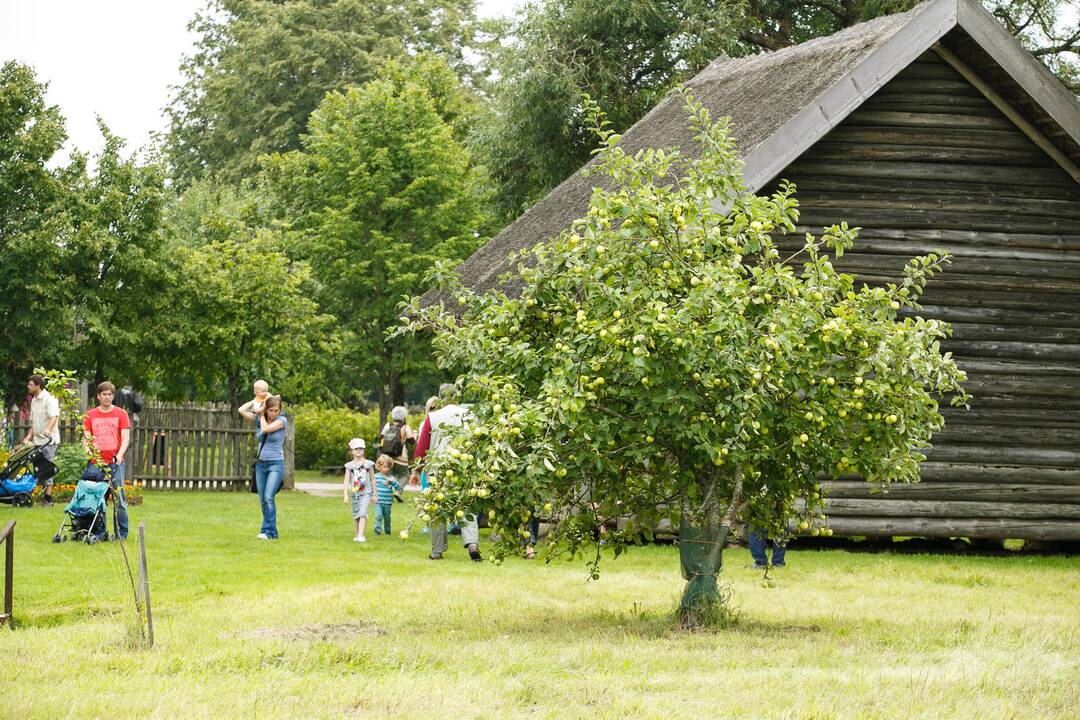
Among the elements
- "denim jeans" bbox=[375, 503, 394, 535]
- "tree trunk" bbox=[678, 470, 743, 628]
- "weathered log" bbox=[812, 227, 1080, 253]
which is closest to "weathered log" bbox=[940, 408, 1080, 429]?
"weathered log" bbox=[812, 227, 1080, 253]

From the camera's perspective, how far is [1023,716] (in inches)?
267

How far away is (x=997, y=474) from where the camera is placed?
16.1m

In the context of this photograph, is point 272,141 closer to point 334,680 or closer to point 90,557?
point 90,557

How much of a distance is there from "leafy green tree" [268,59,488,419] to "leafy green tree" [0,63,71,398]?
6.37 meters

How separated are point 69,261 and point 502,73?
29.4 feet

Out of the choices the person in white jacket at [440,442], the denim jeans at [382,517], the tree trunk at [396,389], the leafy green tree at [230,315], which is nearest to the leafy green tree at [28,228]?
the leafy green tree at [230,315]

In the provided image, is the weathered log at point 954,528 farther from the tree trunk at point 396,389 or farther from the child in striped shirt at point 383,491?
the tree trunk at point 396,389

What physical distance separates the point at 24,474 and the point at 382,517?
5.37m

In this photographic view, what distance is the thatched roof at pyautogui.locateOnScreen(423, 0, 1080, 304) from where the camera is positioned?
14.6 m

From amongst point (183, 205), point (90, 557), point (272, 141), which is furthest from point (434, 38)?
point (90, 557)

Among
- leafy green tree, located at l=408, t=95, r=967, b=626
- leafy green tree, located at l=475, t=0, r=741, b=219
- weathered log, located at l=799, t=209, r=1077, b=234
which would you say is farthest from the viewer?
leafy green tree, located at l=475, t=0, r=741, b=219

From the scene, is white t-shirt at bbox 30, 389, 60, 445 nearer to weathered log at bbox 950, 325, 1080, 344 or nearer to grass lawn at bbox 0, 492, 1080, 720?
grass lawn at bbox 0, 492, 1080, 720

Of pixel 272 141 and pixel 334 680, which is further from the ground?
pixel 272 141

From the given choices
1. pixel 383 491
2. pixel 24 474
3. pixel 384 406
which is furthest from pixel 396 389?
pixel 383 491
